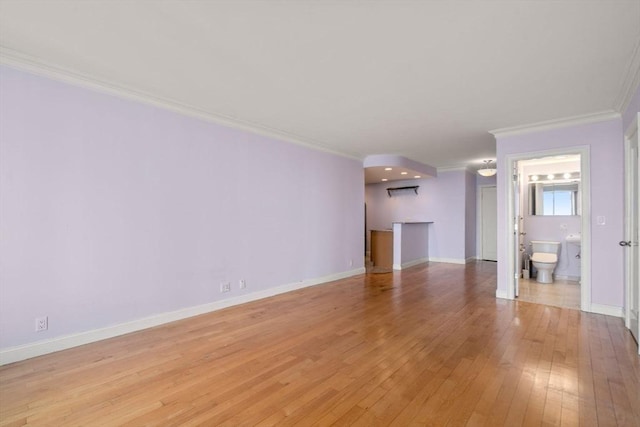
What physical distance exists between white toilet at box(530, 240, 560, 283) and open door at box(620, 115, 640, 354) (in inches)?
78.4

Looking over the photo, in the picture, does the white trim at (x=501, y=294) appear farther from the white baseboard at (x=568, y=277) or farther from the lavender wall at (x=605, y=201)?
the white baseboard at (x=568, y=277)

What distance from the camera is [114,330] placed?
10.0ft

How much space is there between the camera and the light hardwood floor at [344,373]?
1.86m

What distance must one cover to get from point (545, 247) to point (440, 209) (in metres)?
2.72

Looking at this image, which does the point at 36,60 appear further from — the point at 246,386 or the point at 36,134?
the point at 246,386

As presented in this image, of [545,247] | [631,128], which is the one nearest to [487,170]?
[545,247]

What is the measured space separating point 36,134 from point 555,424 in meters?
4.44


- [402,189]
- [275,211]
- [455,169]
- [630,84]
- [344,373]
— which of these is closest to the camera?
[344,373]

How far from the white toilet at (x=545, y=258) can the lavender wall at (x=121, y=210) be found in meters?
4.56

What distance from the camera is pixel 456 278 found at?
5930 millimetres

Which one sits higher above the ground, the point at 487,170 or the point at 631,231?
the point at 487,170

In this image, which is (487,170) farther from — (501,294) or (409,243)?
(501,294)

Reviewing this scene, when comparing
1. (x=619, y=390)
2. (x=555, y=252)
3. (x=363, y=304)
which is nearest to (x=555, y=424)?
(x=619, y=390)

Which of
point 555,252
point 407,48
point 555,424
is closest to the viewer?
point 555,424
